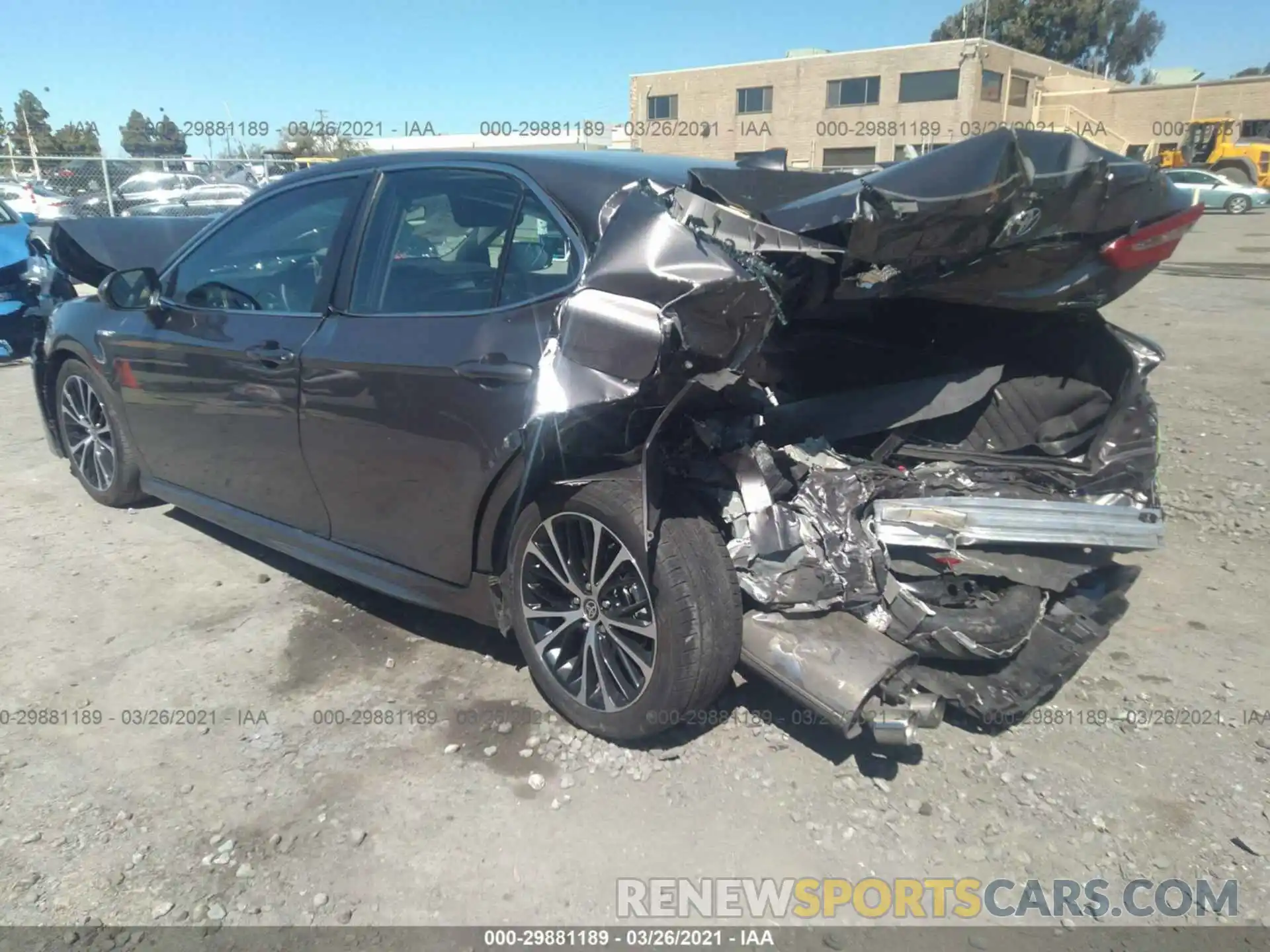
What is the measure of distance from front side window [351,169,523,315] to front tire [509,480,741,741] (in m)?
0.84

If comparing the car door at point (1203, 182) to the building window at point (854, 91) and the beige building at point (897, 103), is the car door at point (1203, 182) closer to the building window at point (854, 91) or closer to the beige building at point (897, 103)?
the beige building at point (897, 103)

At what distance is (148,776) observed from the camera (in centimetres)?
294

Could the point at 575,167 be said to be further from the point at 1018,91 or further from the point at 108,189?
the point at 1018,91

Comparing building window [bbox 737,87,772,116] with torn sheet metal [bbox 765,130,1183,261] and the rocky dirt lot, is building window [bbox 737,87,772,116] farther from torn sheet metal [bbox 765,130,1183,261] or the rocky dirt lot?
torn sheet metal [bbox 765,130,1183,261]

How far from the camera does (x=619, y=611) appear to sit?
2.94m

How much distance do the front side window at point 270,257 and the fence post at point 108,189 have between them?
17375mm

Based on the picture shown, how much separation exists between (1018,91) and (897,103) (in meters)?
6.98

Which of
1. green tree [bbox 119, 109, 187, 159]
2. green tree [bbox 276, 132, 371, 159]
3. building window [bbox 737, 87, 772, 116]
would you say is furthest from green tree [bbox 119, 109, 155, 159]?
building window [bbox 737, 87, 772, 116]

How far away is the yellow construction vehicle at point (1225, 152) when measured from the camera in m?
39.0

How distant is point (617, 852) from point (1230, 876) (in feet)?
5.45

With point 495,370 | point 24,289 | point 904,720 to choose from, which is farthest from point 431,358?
point 24,289

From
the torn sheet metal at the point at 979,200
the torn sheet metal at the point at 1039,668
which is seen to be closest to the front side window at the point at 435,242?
the torn sheet metal at the point at 979,200

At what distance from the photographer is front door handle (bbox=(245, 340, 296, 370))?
3.57 meters

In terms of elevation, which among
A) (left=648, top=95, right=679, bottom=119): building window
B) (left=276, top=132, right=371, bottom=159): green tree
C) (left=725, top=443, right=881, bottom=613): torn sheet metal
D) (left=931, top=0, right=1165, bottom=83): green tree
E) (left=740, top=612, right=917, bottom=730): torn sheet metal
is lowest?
(left=740, top=612, right=917, bottom=730): torn sheet metal
